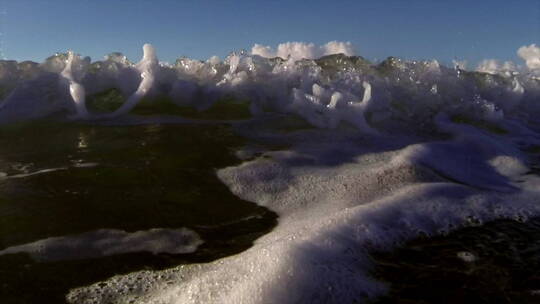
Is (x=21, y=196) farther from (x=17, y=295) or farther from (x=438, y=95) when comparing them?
(x=438, y=95)

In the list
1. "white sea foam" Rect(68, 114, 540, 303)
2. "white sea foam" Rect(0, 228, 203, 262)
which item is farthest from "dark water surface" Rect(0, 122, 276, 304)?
"white sea foam" Rect(68, 114, 540, 303)

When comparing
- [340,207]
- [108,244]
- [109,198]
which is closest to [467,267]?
[340,207]

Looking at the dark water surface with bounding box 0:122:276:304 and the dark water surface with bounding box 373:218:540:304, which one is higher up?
the dark water surface with bounding box 0:122:276:304

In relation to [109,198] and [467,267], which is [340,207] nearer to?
[467,267]

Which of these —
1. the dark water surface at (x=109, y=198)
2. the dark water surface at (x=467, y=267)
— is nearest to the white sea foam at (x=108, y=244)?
the dark water surface at (x=109, y=198)

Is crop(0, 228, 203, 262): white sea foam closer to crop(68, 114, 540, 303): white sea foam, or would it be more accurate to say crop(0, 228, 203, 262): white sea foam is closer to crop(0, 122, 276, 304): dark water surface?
crop(0, 122, 276, 304): dark water surface

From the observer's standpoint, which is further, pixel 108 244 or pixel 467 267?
pixel 108 244
